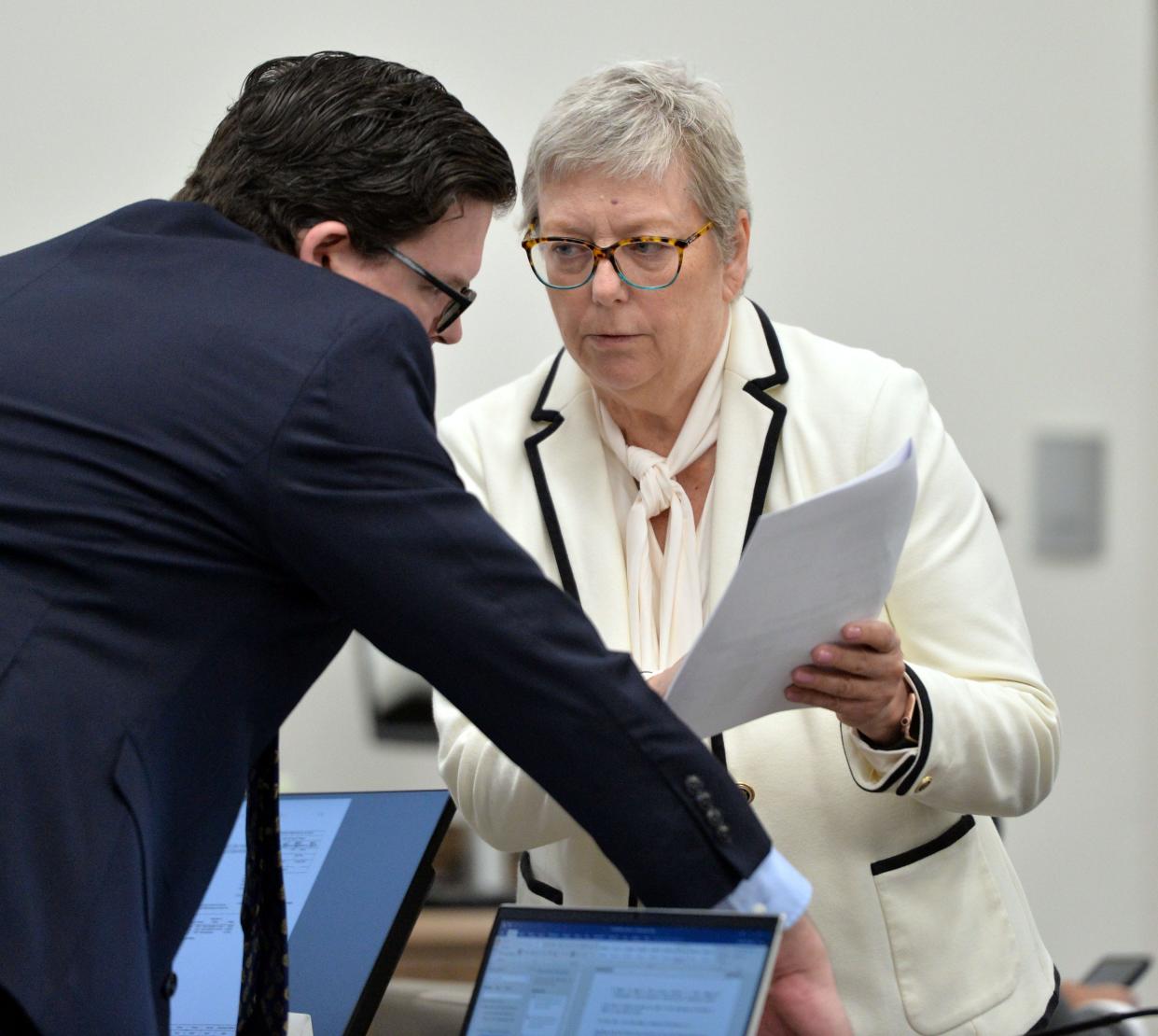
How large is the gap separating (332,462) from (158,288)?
0.67 feet

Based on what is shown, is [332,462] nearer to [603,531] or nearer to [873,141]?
[603,531]

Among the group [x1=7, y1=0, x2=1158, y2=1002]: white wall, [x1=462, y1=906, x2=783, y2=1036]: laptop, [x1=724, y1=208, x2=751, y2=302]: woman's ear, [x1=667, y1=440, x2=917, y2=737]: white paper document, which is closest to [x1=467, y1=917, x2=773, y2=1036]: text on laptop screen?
[x1=462, y1=906, x2=783, y2=1036]: laptop

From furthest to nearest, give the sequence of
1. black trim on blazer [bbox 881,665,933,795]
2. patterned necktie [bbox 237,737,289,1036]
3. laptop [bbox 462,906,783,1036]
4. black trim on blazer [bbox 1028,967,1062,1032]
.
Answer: black trim on blazer [bbox 1028,967,1062,1032] < black trim on blazer [bbox 881,665,933,795] < patterned necktie [bbox 237,737,289,1036] < laptop [bbox 462,906,783,1036]

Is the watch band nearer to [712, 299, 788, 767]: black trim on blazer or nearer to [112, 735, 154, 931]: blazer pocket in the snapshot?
[712, 299, 788, 767]: black trim on blazer

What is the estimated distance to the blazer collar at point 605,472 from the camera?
4.99ft

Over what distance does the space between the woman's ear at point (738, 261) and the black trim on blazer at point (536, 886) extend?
2.15ft

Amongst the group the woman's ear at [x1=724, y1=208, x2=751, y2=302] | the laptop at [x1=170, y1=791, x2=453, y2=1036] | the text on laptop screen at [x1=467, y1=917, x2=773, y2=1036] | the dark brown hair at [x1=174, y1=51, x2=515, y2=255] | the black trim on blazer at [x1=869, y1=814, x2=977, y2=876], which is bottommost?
the black trim on blazer at [x1=869, y1=814, x2=977, y2=876]

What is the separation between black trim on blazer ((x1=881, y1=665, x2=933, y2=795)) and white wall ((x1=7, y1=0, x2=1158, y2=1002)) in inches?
85.3

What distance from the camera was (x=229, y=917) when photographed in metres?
1.46

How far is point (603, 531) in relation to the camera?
5.15 ft

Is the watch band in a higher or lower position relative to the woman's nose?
lower

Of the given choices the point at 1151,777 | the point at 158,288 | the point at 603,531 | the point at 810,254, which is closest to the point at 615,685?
the point at 158,288

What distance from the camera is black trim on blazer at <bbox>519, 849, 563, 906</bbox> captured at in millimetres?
1512

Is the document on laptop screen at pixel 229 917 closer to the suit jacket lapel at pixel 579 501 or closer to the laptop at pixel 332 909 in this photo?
the laptop at pixel 332 909
